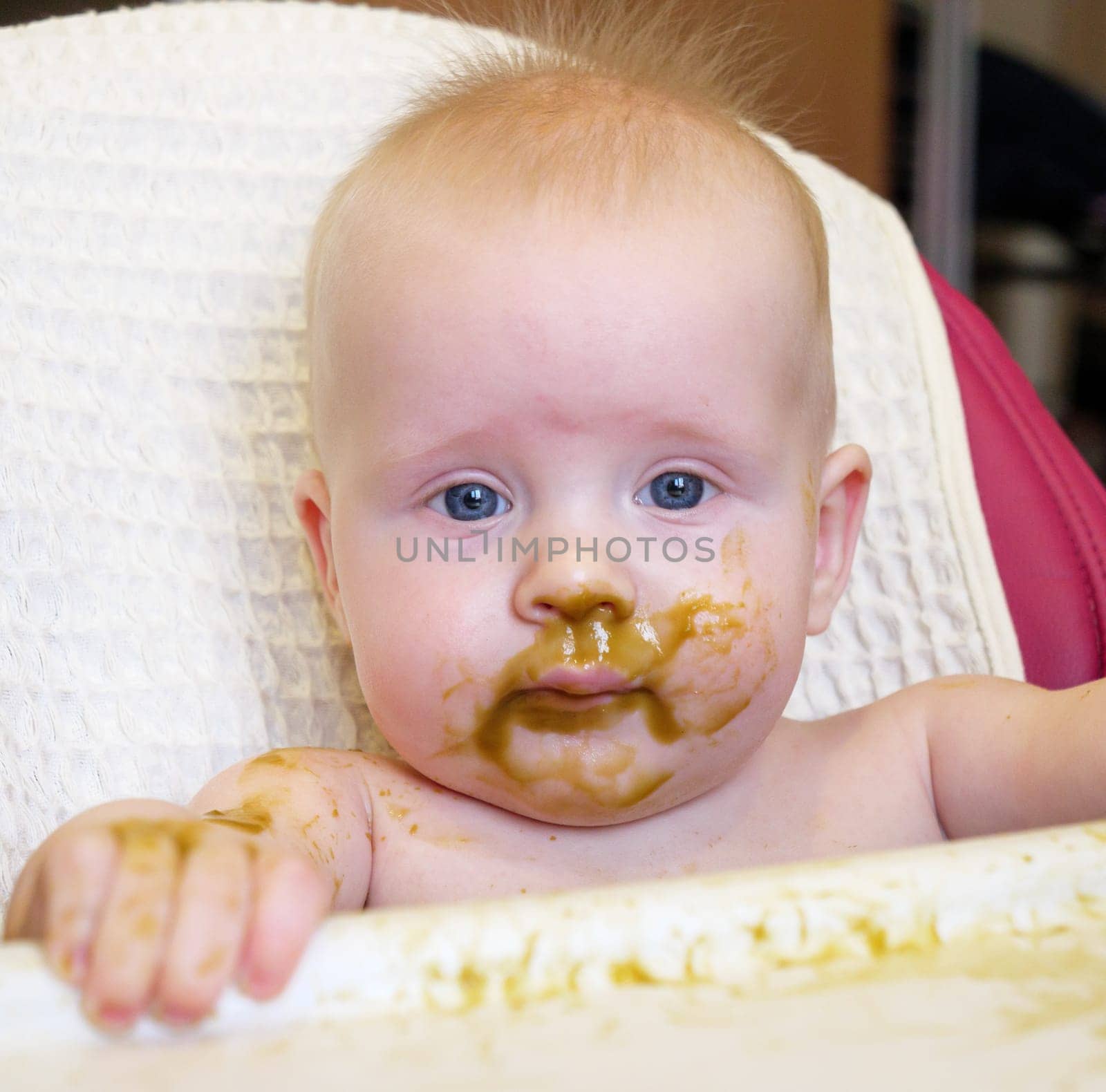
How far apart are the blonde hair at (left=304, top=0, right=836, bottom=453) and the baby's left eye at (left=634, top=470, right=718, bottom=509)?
108 millimetres

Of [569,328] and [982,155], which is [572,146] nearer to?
[569,328]

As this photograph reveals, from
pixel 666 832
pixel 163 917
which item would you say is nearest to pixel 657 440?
pixel 666 832

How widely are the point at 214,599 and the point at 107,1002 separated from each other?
0.51m

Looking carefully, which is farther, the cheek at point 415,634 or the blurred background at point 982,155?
the blurred background at point 982,155

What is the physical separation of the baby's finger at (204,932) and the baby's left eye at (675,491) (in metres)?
0.31

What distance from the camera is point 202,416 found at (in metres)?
0.95

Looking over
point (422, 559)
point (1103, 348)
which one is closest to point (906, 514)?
point (422, 559)

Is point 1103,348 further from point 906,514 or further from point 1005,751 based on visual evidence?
point 1005,751

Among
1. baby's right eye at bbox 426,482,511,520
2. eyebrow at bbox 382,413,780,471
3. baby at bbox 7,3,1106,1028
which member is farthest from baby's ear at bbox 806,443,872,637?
baby's right eye at bbox 426,482,511,520

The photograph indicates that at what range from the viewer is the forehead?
2.22 feet

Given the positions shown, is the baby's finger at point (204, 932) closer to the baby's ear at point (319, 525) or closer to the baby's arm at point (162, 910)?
the baby's arm at point (162, 910)

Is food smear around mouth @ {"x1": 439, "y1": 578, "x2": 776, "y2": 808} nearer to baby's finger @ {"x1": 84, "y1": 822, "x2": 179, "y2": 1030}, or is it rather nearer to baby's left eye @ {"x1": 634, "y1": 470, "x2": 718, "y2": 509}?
baby's left eye @ {"x1": 634, "y1": 470, "x2": 718, "y2": 509}

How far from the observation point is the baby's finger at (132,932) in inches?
17.3

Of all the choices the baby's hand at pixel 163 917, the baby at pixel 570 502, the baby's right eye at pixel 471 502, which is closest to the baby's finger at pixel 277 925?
the baby's hand at pixel 163 917
